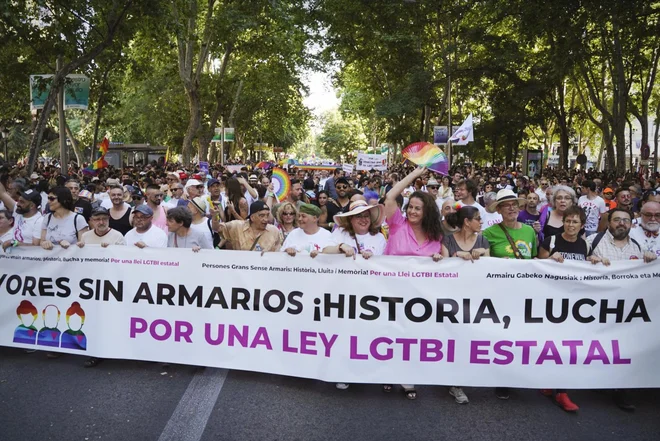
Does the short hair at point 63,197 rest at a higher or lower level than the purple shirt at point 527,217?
higher

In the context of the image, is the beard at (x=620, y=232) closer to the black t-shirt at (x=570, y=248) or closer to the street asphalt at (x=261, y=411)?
the black t-shirt at (x=570, y=248)

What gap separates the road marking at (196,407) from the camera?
4.20m

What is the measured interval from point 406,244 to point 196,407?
2.09 m

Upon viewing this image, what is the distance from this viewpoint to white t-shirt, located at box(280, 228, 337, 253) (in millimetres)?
5535

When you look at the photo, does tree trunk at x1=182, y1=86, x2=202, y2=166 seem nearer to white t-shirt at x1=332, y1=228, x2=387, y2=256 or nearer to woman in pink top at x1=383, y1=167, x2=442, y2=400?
white t-shirt at x1=332, y1=228, x2=387, y2=256

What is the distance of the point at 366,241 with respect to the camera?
5.40 m

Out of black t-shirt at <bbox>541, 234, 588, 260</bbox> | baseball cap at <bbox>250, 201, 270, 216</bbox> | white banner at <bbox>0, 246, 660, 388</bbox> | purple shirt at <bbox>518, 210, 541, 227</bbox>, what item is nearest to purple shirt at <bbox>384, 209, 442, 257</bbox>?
white banner at <bbox>0, 246, 660, 388</bbox>

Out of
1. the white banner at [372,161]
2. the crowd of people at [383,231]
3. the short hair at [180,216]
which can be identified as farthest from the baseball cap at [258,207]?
the white banner at [372,161]

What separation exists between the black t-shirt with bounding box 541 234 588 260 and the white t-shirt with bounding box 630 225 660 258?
729mm

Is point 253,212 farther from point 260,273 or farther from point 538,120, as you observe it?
point 538,120

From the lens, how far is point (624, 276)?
486 cm

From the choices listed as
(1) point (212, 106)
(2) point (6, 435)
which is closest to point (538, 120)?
(1) point (212, 106)

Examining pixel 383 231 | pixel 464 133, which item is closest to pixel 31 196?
pixel 383 231

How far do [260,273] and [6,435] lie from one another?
2129mm
